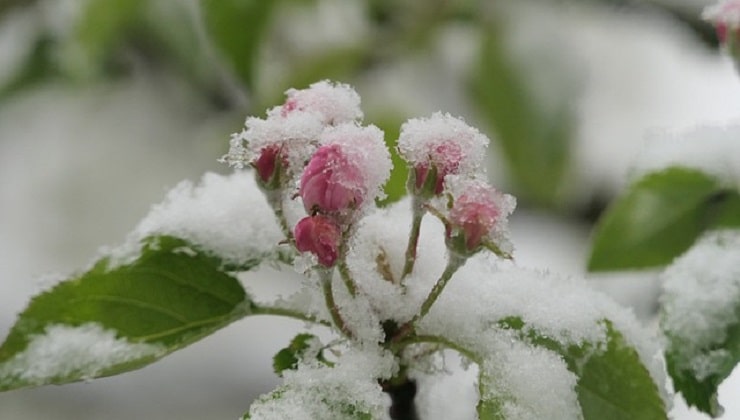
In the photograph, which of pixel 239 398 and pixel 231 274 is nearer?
pixel 231 274

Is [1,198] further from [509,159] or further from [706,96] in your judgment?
[706,96]

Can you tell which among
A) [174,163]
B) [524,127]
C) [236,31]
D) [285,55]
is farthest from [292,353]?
[174,163]

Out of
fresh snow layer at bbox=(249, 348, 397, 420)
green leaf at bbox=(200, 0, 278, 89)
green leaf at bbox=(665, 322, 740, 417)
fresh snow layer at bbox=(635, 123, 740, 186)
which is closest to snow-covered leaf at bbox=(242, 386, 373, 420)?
fresh snow layer at bbox=(249, 348, 397, 420)

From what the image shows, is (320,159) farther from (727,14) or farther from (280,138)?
(727,14)

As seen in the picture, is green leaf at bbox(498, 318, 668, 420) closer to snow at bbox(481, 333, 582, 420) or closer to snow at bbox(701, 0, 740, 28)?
snow at bbox(481, 333, 582, 420)

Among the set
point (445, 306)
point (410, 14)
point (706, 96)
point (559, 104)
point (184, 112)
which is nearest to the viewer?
point (445, 306)

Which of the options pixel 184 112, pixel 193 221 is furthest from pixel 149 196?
pixel 193 221

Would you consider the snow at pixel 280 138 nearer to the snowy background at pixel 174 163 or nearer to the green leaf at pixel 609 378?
the green leaf at pixel 609 378
